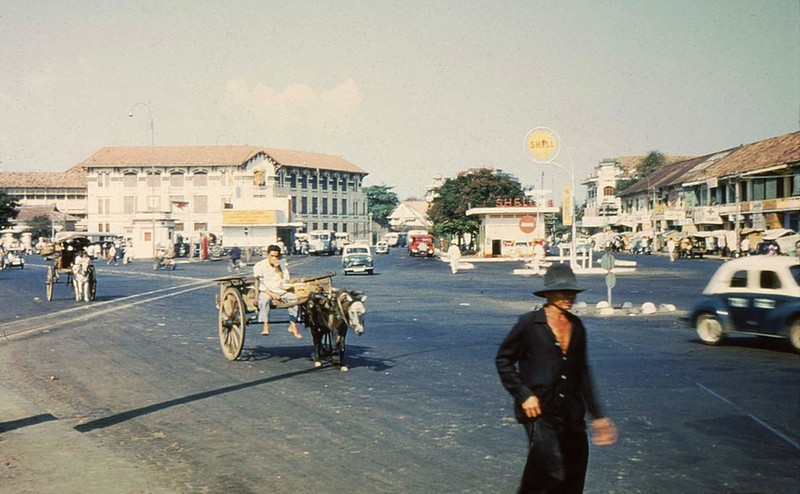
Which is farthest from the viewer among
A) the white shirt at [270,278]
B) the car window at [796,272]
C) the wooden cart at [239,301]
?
the car window at [796,272]

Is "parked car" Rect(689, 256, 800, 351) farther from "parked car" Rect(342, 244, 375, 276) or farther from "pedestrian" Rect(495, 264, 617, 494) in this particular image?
"parked car" Rect(342, 244, 375, 276)

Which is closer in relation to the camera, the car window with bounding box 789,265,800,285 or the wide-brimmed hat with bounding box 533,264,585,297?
the wide-brimmed hat with bounding box 533,264,585,297

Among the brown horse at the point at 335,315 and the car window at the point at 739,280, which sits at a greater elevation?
the car window at the point at 739,280

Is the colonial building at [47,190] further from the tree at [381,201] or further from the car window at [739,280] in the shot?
the car window at [739,280]

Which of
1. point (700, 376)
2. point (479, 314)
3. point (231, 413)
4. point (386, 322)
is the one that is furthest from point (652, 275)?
point (231, 413)

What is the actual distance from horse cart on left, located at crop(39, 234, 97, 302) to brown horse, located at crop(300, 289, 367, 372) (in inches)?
687

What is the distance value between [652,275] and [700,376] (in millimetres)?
32170

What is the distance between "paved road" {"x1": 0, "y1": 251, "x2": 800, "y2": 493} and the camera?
A: 22.6 ft

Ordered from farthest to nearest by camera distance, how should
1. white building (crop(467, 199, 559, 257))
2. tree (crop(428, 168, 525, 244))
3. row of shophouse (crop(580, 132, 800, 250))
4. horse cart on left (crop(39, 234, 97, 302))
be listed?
tree (crop(428, 168, 525, 244))
white building (crop(467, 199, 559, 257))
row of shophouse (crop(580, 132, 800, 250))
horse cart on left (crop(39, 234, 97, 302))

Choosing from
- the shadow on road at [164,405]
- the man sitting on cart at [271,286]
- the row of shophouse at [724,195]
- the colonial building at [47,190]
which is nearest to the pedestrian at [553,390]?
the shadow on road at [164,405]

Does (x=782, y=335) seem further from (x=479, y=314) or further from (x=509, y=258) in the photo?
(x=509, y=258)

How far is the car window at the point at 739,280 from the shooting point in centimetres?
1528

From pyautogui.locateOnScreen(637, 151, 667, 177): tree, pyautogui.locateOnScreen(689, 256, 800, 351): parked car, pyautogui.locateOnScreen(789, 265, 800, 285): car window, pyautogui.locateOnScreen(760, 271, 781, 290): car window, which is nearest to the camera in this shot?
pyautogui.locateOnScreen(689, 256, 800, 351): parked car

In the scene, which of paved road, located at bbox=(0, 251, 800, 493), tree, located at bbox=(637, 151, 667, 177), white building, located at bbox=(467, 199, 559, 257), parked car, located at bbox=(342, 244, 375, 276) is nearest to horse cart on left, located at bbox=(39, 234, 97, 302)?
paved road, located at bbox=(0, 251, 800, 493)
